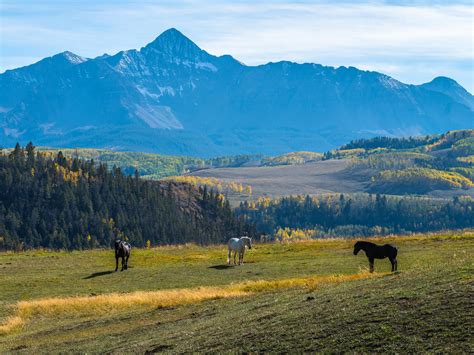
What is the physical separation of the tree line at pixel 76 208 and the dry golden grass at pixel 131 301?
105 metres

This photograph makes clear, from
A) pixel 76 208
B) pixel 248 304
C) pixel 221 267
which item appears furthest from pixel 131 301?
pixel 76 208

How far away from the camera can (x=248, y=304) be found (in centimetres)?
3631

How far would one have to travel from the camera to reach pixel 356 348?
72.3ft

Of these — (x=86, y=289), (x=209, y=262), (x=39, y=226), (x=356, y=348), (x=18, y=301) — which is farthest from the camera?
(x=39, y=226)

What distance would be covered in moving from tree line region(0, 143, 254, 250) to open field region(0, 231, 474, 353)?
87.8m

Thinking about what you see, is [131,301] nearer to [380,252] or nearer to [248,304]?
[248,304]

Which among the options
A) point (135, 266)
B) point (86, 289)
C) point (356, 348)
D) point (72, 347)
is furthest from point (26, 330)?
point (135, 266)

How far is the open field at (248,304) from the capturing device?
77.4 feet

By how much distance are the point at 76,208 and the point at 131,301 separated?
128788 mm

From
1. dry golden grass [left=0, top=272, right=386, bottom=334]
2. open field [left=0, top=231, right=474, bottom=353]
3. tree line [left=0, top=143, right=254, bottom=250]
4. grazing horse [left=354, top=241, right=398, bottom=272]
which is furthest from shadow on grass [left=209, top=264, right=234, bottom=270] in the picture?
tree line [left=0, top=143, right=254, bottom=250]

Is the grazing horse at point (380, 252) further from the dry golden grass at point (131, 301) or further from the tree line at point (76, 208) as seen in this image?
the tree line at point (76, 208)

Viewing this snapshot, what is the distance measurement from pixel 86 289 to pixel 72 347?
70.2ft

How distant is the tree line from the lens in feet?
520

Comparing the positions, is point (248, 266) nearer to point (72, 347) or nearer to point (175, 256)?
point (175, 256)
